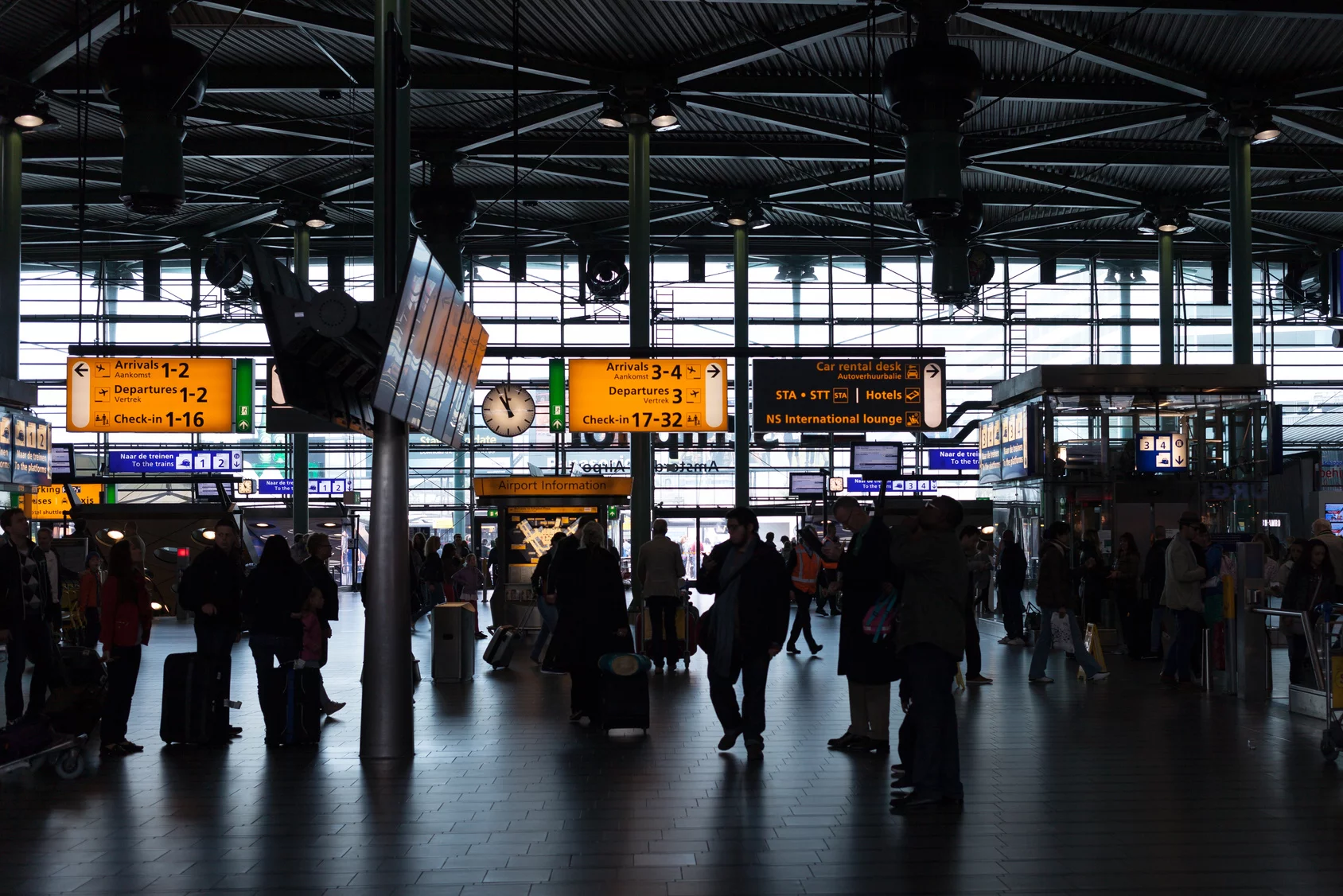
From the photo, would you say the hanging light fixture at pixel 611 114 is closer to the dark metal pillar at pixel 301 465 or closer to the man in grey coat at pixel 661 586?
the man in grey coat at pixel 661 586

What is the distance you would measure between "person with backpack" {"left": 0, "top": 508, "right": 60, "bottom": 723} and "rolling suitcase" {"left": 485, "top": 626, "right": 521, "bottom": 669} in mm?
6204

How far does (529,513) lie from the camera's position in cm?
2070

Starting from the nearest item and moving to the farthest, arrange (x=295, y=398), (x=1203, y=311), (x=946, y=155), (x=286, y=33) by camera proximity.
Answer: (x=295, y=398), (x=946, y=155), (x=286, y=33), (x=1203, y=311)

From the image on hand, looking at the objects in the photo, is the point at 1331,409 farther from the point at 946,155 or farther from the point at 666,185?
the point at 946,155

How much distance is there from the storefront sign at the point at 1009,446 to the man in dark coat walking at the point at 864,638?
11449mm

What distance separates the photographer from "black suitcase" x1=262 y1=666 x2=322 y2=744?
10039 millimetres

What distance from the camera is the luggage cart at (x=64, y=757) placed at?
858cm

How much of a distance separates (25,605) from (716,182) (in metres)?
22.4

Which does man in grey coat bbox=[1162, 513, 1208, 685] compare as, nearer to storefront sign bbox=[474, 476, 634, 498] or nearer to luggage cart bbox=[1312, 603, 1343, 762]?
luggage cart bbox=[1312, 603, 1343, 762]

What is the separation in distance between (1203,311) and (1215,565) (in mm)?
28191

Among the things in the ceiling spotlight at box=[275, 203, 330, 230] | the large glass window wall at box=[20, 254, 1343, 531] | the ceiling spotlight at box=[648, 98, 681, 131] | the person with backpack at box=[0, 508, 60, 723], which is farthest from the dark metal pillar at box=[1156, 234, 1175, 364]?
the person with backpack at box=[0, 508, 60, 723]

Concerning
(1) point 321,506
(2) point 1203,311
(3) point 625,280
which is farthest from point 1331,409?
(1) point 321,506

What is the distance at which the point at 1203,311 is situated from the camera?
132ft

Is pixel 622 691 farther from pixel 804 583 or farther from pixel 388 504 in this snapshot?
pixel 804 583
